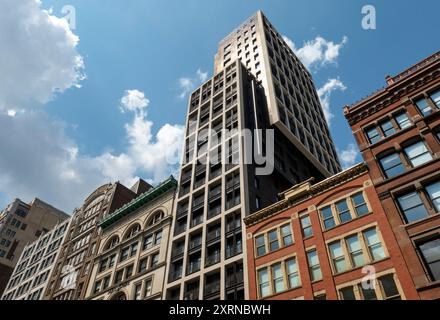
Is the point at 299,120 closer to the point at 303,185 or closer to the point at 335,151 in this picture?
the point at 335,151

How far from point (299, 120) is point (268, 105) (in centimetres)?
774

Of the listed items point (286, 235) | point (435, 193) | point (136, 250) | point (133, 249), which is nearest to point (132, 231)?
point (133, 249)

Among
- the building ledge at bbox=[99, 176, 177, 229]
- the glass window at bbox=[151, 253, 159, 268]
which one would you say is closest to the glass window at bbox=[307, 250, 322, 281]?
the glass window at bbox=[151, 253, 159, 268]

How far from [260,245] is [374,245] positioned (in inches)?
447

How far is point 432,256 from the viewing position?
22469mm

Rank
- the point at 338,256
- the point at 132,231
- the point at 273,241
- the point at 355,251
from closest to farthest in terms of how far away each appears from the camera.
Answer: the point at 355,251
the point at 338,256
the point at 273,241
the point at 132,231

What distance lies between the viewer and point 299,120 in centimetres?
6400

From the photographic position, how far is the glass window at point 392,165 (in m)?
27.8

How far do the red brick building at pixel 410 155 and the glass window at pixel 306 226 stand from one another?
260 inches

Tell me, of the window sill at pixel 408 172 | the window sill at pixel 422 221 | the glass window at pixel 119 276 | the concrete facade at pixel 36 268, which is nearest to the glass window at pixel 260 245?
the window sill at pixel 408 172

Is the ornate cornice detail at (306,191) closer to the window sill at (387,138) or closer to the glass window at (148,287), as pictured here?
the window sill at (387,138)

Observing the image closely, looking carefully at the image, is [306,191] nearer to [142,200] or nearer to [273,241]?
[273,241]

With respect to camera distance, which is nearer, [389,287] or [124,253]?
[389,287]

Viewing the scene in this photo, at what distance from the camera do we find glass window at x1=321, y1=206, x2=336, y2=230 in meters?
29.9
